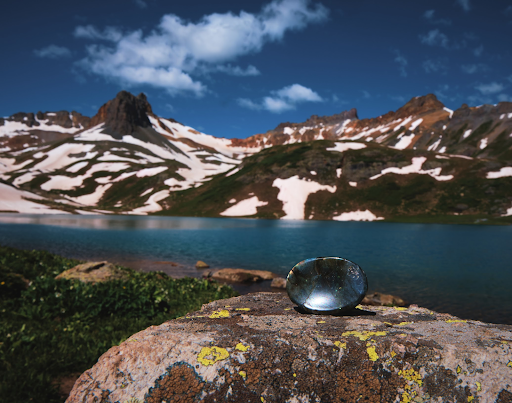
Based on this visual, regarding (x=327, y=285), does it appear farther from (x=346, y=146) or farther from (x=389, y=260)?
(x=346, y=146)

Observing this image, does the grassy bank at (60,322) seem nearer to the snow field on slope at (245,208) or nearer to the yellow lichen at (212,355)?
the yellow lichen at (212,355)

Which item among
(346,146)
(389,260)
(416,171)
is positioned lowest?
(389,260)

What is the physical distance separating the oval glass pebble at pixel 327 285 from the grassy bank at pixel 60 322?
6154 mm

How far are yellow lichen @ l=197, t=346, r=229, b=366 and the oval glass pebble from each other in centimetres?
200

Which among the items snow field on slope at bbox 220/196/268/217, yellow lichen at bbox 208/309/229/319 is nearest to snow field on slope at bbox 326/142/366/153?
snow field on slope at bbox 220/196/268/217

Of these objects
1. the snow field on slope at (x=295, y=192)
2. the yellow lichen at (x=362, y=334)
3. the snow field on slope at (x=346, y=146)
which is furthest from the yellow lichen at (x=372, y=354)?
the snow field on slope at (x=346, y=146)

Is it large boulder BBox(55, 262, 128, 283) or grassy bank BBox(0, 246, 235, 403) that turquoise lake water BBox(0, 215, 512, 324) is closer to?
large boulder BBox(55, 262, 128, 283)

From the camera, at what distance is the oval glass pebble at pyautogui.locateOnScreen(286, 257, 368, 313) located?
4.83 m

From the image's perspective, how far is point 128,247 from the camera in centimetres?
4481

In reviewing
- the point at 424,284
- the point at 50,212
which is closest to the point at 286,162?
the point at 50,212

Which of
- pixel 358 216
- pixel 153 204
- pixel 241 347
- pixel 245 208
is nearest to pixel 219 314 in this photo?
pixel 241 347

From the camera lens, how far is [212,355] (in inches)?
122

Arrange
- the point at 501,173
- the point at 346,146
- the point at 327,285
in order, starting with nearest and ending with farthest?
1. the point at 327,285
2. the point at 501,173
3. the point at 346,146

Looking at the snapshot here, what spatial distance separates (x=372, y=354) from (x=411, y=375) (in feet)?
1.23
